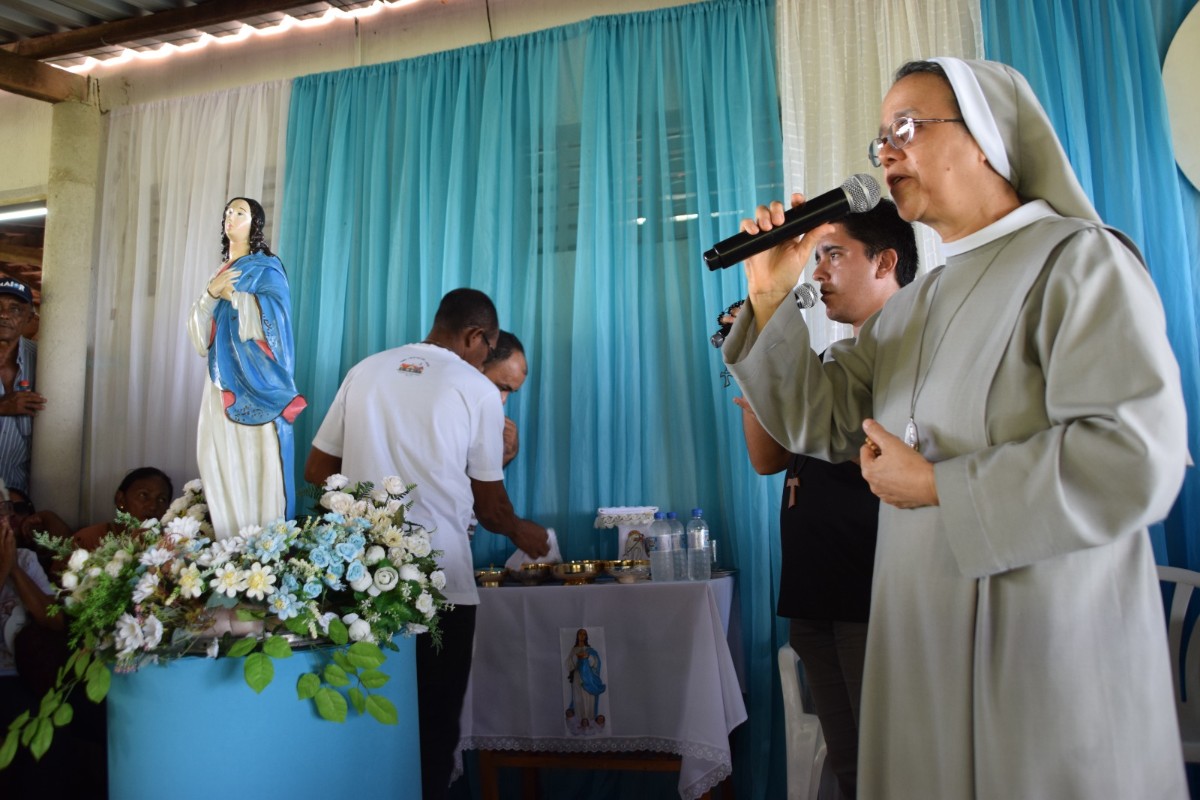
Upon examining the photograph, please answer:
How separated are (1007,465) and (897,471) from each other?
6.0 inches

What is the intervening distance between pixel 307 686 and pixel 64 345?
362 cm

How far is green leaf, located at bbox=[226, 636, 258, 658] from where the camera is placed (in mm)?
2090

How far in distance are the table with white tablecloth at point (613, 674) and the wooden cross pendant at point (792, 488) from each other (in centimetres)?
87

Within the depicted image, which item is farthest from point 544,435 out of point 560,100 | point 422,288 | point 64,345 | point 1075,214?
point 1075,214

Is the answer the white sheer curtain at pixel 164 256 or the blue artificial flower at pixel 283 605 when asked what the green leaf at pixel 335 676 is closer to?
the blue artificial flower at pixel 283 605

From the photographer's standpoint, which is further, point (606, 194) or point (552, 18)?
point (552, 18)

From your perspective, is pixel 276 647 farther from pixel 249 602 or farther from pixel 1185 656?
pixel 1185 656

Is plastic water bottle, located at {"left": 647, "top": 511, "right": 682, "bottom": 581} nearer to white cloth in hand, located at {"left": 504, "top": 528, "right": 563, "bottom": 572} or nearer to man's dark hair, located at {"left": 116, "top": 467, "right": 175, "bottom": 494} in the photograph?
white cloth in hand, located at {"left": 504, "top": 528, "right": 563, "bottom": 572}

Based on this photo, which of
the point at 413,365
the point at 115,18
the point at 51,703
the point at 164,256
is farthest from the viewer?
the point at 115,18

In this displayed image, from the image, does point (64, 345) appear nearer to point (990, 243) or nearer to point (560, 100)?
point (560, 100)

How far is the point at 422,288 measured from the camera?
4.47 m

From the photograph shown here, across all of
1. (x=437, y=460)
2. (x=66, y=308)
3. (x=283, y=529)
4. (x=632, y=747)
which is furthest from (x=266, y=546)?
(x=66, y=308)

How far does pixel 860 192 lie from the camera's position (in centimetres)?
173

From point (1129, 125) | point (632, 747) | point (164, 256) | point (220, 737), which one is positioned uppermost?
point (1129, 125)
